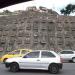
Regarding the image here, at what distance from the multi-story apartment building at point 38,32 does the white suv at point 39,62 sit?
81.3 feet

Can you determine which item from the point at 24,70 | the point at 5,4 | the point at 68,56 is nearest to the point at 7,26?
the point at 68,56

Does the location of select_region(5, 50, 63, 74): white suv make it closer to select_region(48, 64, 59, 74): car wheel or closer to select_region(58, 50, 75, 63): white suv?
select_region(48, 64, 59, 74): car wheel

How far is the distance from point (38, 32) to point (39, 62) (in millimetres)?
26459

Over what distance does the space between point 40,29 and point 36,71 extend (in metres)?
26.0

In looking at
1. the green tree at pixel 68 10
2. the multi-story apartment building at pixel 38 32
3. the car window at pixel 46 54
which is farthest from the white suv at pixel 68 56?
the green tree at pixel 68 10

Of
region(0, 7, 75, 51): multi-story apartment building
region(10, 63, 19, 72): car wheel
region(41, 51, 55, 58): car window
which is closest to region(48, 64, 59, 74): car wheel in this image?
region(41, 51, 55, 58): car window

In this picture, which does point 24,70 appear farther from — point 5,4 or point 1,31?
point 1,31

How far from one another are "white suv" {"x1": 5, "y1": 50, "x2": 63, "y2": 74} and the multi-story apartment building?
81.3 feet

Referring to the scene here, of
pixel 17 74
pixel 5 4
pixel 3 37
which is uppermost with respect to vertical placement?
pixel 3 37

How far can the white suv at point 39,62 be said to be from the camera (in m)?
16.6

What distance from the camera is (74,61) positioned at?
2916 centimetres

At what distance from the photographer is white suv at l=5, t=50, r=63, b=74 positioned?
16.6m

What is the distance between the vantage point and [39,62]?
16625 millimetres

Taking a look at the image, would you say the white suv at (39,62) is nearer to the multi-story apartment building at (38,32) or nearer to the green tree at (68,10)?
the multi-story apartment building at (38,32)
